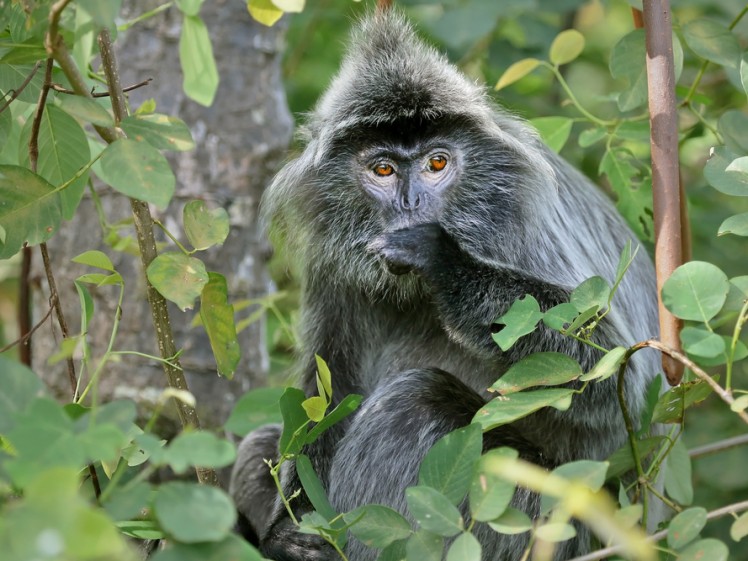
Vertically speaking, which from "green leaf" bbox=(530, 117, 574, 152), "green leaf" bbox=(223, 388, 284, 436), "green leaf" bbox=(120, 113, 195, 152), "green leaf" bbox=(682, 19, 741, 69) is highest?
"green leaf" bbox=(682, 19, 741, 69)

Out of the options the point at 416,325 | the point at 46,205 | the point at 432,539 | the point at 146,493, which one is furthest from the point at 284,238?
Result: the point at 146,493

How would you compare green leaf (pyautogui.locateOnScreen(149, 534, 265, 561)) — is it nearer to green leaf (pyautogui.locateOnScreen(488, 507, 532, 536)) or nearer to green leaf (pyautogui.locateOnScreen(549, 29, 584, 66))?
green leaf (pyautogui.locateOnScreen(488, 507, 532, 536))

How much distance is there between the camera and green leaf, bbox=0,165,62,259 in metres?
2.33

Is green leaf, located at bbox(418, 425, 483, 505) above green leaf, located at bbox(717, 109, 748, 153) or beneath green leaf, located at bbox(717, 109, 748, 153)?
beneath

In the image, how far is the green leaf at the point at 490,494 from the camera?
194 cm

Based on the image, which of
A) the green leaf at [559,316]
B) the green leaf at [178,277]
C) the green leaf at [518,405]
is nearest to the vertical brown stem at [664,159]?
the green leaf at [559,316]

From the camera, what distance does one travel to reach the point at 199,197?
465 centimetres

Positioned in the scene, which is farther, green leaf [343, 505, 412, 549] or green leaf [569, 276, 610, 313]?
green leaf [569, 276, 610, 313]

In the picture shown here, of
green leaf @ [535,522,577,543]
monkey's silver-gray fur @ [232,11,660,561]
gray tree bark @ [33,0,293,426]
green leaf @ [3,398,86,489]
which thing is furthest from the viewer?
gray tree bark @ [33,0,293,426]

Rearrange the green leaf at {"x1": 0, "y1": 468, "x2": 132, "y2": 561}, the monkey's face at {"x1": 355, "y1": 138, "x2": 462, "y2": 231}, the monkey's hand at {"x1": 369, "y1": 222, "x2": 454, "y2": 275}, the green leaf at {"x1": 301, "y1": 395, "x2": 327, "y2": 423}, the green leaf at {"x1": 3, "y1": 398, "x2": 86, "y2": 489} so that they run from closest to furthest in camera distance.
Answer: the green leaf at {"x1": 0, "y1": 468, "x2": 132, "y2": 561} < the green leaf at {"x1": 3, "y1": 398, "x2": 86, "y2": 489} < the green leaf at {"x1": 301, "y1": 395, "x2": 327, "y2": 423} < the monkey's hand at {"x1": 369, "y1": 222, "x2": 454, "y2": 275} < the monkey's face at {"x1": 355, "y1": 138, "x2": 462, "y2": 231}

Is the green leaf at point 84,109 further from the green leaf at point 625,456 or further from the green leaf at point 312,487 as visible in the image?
the green leaf at point 625,456

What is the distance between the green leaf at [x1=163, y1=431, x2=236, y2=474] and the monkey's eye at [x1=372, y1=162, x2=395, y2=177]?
2.39 meters

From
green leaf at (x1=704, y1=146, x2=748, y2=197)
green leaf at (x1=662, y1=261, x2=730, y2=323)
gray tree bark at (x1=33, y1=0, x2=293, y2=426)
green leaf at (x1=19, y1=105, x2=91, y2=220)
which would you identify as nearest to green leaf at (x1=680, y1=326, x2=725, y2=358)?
green leaf at (x1=662, y1=261, x2=730, y2=323)

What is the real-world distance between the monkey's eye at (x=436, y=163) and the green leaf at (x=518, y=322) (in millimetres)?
1437
